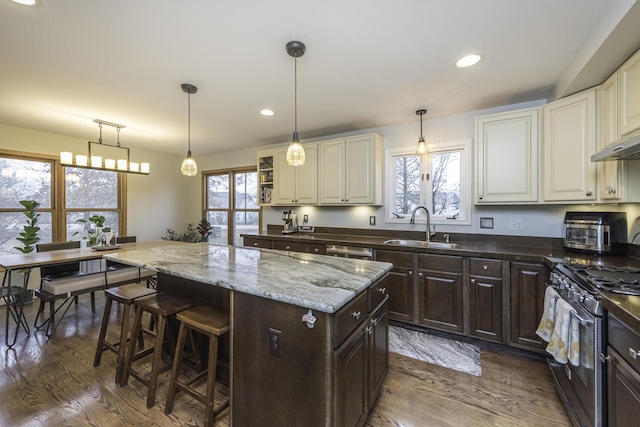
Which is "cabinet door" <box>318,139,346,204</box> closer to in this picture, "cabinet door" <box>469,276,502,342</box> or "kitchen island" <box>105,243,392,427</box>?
"cabinet door" <box>469,276,502,342</box>

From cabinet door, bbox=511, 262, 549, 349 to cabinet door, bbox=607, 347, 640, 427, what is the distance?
110 cm

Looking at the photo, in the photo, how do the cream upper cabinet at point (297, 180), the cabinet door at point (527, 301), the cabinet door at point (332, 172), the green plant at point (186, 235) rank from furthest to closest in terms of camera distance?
1. the green plant at point (186, 235)
2. the cream upper cabinet at point (297, 180)
3. the cabinet door at point (332, 172)
4. the cabinet door at point (527, 301)

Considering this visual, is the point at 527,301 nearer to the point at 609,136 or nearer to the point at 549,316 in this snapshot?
the point at 549,316

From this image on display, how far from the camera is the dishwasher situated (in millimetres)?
3004

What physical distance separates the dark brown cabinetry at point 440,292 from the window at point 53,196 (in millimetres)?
5127

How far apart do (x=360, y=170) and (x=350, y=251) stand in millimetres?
1086

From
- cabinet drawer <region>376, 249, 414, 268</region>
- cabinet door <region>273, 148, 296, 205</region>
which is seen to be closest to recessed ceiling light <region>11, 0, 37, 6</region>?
cabinet door <region>273, 148, 296, 205</region>

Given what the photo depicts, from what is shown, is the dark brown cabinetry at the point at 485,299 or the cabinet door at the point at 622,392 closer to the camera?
the cabinet door at the point at 622,392

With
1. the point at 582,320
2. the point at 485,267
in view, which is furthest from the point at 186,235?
the point at 582,320

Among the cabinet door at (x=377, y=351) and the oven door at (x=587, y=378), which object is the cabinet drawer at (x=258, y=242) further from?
the oven door at (x=587, y=378)

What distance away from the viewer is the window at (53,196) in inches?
146

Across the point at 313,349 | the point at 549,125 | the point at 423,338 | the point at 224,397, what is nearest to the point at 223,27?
the point at 313,349

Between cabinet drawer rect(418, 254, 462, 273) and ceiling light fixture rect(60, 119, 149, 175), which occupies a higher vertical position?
ceiling light fixture rect(60, 119, 149, 175)

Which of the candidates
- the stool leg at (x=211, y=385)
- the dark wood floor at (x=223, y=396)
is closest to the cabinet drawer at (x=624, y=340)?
the dark wood floor at (x=223, y=396)
